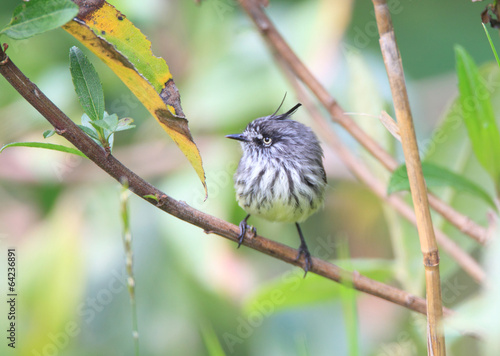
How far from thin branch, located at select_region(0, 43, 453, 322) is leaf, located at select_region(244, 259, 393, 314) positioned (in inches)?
16.0

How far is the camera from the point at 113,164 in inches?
53.2

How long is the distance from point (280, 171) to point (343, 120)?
1023 mm

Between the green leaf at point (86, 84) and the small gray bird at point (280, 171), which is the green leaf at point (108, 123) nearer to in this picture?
the green leaf at point (86, 84)

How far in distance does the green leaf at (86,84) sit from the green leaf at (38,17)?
0.56 feet

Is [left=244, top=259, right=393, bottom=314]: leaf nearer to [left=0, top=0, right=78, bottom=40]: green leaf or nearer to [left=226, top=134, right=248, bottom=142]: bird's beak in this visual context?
[left=226, top=134, right=248, bottom=142]: bird's beak

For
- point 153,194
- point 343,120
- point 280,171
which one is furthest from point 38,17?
point 280,171

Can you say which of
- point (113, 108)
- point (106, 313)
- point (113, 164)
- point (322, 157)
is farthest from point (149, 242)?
point (113, 164)

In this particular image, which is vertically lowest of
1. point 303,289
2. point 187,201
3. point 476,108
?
point 303,289

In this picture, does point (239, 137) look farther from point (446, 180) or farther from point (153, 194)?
point (153, 194)

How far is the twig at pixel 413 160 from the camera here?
119 centimetres

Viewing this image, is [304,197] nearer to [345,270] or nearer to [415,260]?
[415,260]

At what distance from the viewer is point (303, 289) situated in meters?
2.42

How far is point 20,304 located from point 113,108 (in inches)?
46.6

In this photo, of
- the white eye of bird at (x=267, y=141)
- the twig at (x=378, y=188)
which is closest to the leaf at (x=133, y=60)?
the twig at (x=378, y=188)
